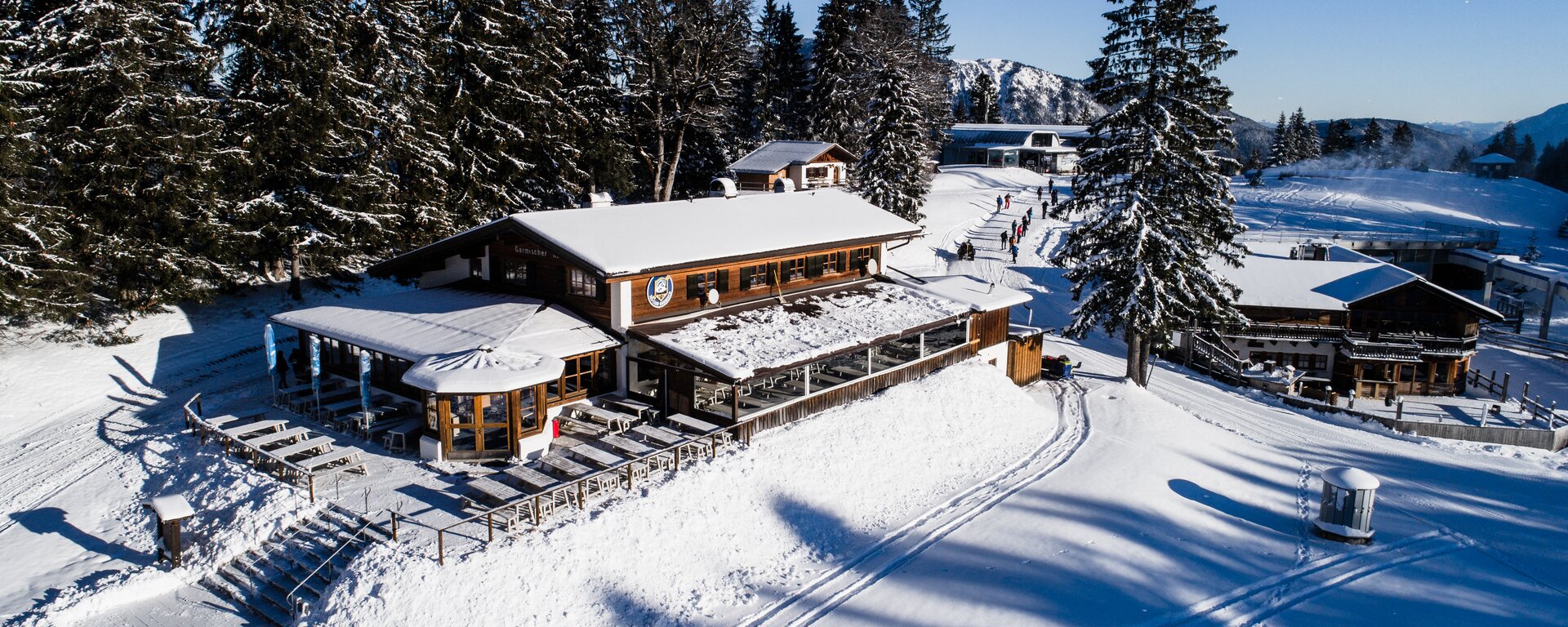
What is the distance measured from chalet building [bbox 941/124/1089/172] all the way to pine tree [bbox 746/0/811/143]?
28081 millimetres

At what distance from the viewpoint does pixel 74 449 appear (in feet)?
71.3

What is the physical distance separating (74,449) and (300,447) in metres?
7.32

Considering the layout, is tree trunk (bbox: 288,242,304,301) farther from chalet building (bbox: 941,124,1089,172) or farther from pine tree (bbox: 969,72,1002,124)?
pine tree (bbox: 969,72,1002,124)

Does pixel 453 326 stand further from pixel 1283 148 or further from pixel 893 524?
pixel 1283 148

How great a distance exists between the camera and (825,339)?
22.9 meters

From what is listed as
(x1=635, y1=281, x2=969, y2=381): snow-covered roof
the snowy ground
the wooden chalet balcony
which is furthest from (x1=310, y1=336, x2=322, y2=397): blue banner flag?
the wooden chalet balcony

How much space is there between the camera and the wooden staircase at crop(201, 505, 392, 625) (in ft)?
50.0

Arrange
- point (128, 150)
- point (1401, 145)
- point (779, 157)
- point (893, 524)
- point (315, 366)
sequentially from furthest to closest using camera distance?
point (1401, 145), point (779, 157), point (128, 150), point (315, 366), point (893, 524)

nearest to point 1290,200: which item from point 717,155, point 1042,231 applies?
point 1042,231

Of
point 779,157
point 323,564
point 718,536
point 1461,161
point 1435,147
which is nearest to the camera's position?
point 323,564

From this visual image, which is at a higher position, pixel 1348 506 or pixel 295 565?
pixel 1348 506

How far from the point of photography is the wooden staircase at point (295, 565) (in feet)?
50.0

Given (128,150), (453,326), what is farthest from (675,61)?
(453,326)

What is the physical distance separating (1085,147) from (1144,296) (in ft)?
22.2
